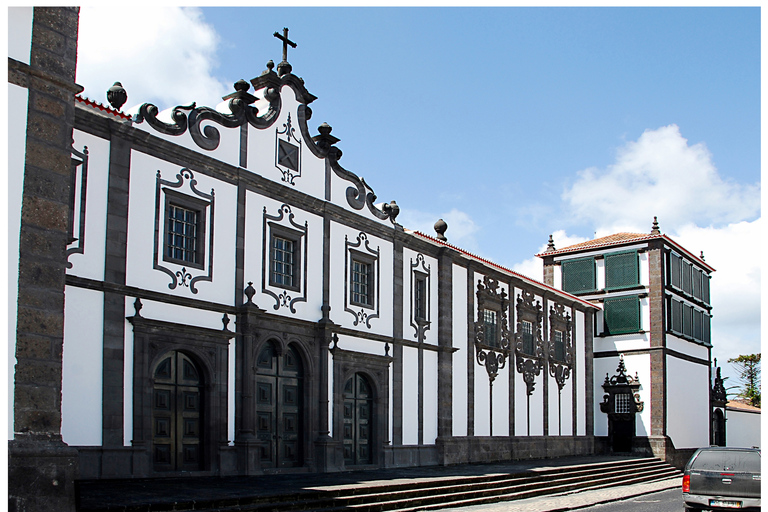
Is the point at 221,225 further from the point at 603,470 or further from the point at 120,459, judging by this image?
the point at 603,470

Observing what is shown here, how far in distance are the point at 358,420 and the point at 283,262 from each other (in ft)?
16.4

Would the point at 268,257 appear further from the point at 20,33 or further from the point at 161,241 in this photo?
the point at 20,33

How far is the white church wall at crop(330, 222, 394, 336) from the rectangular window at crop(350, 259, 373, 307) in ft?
0.57

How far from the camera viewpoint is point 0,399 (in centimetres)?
890

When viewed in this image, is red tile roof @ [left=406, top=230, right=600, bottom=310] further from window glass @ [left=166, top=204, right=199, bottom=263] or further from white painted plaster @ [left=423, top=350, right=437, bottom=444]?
window glass @ [left=166, top=204, right=199, bottom=263]

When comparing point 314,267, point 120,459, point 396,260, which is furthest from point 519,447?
point 120,459

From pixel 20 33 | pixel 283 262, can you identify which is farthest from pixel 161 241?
pixel 20 33

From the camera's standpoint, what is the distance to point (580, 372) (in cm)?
3456

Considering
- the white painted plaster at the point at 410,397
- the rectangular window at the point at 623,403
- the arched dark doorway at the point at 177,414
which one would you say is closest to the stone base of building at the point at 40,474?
the arched dark doorway at the point at 177,414

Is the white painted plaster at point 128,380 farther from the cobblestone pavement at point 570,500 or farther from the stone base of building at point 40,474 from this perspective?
the cobblestone pavement at point 570,500

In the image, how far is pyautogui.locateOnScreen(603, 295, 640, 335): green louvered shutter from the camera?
3522 centimetres

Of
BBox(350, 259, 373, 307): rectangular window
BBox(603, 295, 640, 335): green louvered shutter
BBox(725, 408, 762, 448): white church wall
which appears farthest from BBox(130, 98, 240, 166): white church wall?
BBox(725, 408, 762, 448): white church wall

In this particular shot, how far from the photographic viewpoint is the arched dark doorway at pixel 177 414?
16750 mm

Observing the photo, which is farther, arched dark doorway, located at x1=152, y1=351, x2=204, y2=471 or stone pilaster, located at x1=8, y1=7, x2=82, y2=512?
arched dark doorway, located at x1=152, y1=351, x2=204, y2=471
